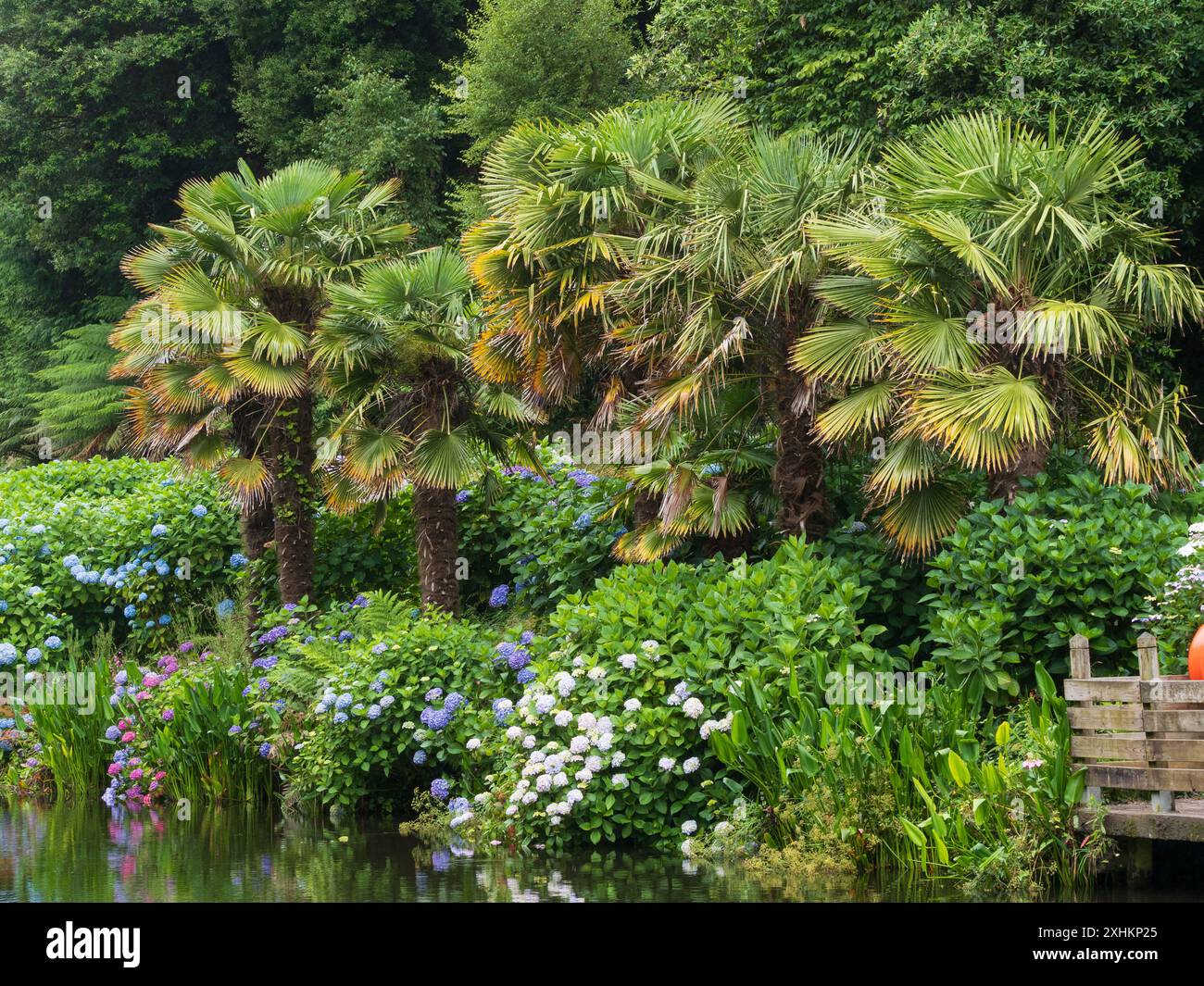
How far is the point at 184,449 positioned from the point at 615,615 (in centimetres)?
643

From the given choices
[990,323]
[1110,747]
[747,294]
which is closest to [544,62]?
[747,294]

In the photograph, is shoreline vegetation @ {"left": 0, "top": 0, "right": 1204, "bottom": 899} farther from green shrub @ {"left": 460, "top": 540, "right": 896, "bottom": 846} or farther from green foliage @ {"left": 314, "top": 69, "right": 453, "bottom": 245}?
green foliage @ {"left": 314, "top": 69, "right": 453, "bottom": 245}

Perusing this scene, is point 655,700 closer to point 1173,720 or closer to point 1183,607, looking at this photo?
point 1183,607

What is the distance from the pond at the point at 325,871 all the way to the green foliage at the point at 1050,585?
171 cm

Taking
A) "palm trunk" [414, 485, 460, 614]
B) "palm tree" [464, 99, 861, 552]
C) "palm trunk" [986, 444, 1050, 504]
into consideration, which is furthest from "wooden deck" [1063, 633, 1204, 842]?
"palm trunk" [414, 485, 460, 614]

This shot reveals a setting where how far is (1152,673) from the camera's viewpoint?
22.8 feet

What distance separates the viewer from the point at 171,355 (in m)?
13.9

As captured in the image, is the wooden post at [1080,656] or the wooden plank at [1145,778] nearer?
Answer: the wooden plank at [1145,778]

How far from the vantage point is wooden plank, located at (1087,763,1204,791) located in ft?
21.7

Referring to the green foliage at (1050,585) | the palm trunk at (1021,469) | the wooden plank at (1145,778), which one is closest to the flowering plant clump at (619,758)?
the green foliage at (1050,585)

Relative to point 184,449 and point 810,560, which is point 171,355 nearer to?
point 184,449

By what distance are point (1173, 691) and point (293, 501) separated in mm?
9417

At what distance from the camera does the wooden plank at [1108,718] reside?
6898 mm

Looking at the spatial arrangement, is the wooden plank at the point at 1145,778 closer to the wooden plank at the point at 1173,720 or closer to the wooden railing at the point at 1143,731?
the wooden railing at the point at 1143,731
